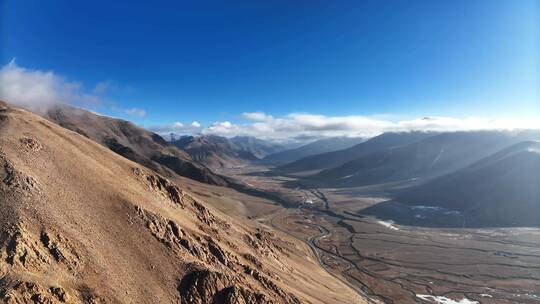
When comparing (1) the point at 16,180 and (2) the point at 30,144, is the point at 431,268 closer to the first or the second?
(2) the point at 30,144

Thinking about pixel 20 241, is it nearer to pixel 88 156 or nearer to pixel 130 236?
pixel 130 236

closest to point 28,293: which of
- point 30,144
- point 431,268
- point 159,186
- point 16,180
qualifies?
point 16,180

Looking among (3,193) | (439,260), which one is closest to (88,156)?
(3,193)

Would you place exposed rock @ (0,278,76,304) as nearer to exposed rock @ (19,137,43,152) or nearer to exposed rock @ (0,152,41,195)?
exposed rock @ (0,152,41,195)

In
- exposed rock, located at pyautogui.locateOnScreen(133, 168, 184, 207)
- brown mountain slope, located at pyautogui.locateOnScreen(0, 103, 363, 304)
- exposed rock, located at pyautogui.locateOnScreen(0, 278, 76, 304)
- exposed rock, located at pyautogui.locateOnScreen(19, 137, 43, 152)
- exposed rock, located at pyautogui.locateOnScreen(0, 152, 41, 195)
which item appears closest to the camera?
exposed rock, located at pyautogui.locateOnScreen(0, 278, 76, 304)

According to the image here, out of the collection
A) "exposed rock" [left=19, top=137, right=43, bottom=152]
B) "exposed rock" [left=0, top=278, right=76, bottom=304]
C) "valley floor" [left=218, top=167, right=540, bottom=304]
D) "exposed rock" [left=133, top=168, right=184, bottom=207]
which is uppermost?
"exposed rock" [left=19, top=137, right=43, bottom=152]

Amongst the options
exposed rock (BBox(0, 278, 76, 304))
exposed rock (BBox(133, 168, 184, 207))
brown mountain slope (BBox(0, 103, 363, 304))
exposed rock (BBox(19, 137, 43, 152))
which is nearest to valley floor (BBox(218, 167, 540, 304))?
brown mountain slope (BBox(0, 103, 363, 304))

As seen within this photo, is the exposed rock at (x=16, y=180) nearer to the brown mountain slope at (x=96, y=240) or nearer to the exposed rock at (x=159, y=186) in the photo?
the brown mountain slope at (x=96, y=240)

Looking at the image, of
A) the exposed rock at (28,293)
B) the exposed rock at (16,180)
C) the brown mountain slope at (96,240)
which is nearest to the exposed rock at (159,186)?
the brown mountain slope at (96,240)
